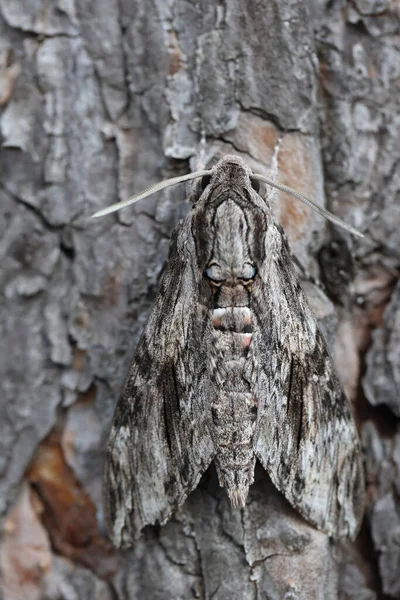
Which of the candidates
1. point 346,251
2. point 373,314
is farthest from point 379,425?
point 346,251

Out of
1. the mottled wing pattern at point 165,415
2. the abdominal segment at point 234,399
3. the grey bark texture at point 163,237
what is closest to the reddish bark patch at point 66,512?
the grey bark texture at point 163,237

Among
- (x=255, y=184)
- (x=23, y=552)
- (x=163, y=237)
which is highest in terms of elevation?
(x=255, y=184)

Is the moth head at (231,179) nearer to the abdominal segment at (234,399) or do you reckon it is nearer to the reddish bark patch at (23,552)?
the abdominal segment at (234,399)

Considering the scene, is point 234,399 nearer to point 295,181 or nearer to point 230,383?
point 230,383

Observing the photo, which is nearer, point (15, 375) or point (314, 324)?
point (314, 324)

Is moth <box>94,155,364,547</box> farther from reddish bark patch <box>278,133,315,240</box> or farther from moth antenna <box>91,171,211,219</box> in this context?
reddish bark patch <box>278,133,315,240</box>

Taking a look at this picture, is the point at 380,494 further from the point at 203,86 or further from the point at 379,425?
the point at 203,86

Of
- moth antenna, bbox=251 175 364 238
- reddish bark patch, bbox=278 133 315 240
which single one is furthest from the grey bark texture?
moth antenna, bbox=251 175 364 238

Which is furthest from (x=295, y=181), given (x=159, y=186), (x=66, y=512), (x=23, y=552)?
(x=23, y=552)
